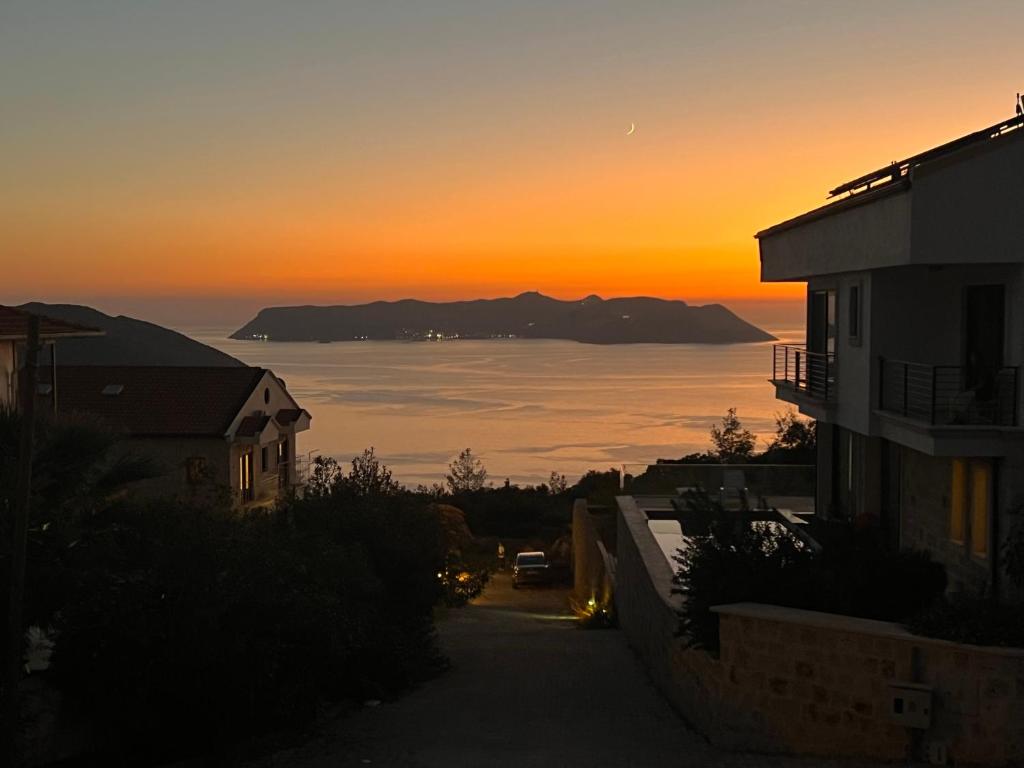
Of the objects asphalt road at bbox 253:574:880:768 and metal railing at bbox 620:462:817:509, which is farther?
metal railing at bbox 620:462:817:509

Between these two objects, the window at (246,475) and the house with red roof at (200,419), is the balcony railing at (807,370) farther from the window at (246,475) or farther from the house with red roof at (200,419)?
the window at (246,475)

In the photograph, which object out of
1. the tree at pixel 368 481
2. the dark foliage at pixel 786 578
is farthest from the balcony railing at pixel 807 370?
the tree at pixel 368 481

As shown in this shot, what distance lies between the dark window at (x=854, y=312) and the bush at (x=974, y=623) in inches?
312

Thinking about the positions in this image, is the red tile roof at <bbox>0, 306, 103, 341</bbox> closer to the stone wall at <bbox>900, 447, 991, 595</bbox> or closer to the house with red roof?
the house with red roof

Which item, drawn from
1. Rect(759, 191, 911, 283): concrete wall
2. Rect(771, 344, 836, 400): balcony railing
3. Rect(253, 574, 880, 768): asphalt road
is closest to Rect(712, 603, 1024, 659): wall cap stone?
Rect(253, 574, 880, 768): asphalt road

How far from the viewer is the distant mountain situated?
80000 millimetres

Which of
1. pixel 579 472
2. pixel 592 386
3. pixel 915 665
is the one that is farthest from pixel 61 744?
pixel 592 386

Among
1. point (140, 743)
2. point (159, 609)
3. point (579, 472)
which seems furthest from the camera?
point (579, 472)

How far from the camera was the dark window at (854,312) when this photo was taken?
1792 cm

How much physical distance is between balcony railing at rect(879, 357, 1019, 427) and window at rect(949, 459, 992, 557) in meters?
0.74

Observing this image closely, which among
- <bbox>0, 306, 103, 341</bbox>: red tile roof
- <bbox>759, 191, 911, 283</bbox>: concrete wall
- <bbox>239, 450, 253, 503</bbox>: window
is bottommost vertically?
<bbox>239, 450, 253, 503</bbox>: window

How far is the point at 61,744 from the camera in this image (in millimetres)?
12281

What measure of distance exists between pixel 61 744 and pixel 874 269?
12678 mm

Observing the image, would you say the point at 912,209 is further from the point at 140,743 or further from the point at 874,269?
the point at 140,743
